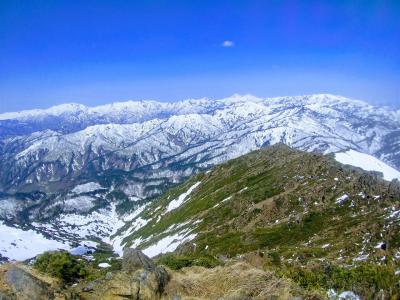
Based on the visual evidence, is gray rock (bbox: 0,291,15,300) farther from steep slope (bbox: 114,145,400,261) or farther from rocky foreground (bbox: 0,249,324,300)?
steep slope (bbox: 114,145,400,261)

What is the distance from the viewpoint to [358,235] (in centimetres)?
10206

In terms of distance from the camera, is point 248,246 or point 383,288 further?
point 248,246

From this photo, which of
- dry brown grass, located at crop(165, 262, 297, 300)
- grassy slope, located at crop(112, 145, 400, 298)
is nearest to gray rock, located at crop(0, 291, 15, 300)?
dry brown grass, located at crop(165, 262, 297, 300)

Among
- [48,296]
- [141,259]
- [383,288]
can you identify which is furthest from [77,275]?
[383,288]

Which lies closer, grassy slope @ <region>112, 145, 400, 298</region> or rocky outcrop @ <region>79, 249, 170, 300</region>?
rocky outcrop @ <region>79, 249, 170, 300</region>

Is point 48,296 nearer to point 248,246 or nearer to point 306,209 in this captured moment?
point 248,246

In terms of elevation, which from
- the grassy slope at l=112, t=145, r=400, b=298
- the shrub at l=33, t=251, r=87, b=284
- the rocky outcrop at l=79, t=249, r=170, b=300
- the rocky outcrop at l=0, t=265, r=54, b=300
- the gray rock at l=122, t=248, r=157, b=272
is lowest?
the grassy slope at l=112, t=145, r=400, b=298

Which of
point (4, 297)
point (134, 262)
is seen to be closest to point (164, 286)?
point (134, 262)

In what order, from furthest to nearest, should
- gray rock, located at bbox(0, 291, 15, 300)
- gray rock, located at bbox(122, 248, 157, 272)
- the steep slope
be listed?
the steep slope < gray rock, located at bbox(122, 248, 157, 272) < gray rock, located at bbox(0, 291, 15, 300)

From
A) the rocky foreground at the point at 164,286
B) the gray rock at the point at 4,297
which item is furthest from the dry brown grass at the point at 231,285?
the gray rock at the point at 4,297

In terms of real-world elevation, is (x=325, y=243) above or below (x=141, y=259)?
below

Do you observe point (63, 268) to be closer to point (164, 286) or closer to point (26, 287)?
point (26, 287)

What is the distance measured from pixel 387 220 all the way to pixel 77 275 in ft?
305

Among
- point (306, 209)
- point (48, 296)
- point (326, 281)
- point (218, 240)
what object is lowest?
point (218, 240)
